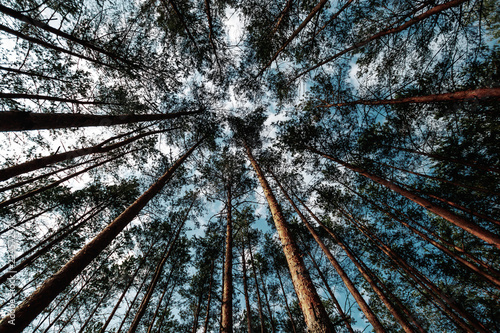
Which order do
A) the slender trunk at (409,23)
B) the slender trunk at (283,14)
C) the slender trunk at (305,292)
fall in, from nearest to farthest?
the slender trunk at (305,292)
the slender trunk at (409,23)
the slender trunk at (283,14)

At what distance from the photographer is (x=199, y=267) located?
39.8 feet

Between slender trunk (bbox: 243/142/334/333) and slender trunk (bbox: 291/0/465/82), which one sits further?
slender trunk (bbox: 291/0/465/82)

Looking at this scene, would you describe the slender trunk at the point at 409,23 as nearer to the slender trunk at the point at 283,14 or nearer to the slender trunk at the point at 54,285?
the slender trunk at the point at 283,14

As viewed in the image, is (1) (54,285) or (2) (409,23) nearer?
(1) (54,285)

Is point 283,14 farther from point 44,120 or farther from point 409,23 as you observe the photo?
point 44,120

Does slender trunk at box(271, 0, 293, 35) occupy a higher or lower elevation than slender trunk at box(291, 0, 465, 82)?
higher

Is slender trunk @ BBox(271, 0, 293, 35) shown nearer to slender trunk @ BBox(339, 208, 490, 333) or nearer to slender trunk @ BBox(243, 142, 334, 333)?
slender trunk @ BBox(243, 142, 334, 333)

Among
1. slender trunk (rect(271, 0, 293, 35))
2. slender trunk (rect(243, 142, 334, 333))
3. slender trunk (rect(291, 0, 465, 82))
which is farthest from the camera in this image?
slender trunk (rect(271, 0, 293, 35))

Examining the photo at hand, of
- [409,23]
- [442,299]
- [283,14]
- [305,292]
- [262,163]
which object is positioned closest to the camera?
[305,292]

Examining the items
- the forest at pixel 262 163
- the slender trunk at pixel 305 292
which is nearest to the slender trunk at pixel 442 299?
the forest at pixel 262 163

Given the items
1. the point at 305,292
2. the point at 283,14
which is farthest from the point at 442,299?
the point at 283,14

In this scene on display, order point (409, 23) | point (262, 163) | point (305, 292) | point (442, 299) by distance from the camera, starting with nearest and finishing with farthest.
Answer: point (305, 292)
point (409, 23)
point (442, 299)
point (262, 163)

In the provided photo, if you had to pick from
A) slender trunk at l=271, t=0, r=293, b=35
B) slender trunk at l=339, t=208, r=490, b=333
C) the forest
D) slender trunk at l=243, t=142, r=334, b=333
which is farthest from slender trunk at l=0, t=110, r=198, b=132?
slender trunk at l=339, t=208, r=490, b=333

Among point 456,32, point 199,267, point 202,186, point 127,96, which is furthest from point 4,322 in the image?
point 199,267
